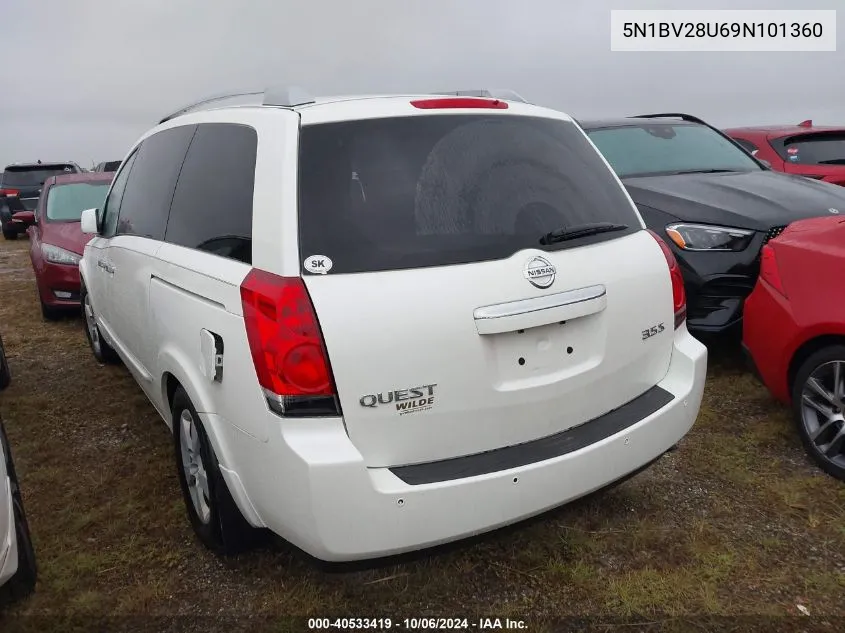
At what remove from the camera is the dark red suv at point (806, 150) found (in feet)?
23.7

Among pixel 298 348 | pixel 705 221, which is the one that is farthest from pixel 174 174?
pixel 705 221

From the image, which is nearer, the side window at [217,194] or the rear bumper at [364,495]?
the rear bumper at [364,495]

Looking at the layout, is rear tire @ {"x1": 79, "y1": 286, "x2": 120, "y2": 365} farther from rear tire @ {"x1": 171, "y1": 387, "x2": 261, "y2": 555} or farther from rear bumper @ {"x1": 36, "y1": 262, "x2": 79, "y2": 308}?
rear tire @ {"x1": 171, "y1": 387, "x2": 261, "y2": 555}

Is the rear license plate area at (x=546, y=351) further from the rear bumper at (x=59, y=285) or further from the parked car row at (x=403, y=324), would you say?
the rear bumper at (x=59, y=285)

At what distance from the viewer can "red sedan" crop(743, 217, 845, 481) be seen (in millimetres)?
3102

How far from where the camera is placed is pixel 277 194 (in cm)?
213

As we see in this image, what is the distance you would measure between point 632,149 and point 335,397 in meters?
4.54

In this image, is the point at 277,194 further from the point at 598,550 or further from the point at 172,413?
the point at 598,550

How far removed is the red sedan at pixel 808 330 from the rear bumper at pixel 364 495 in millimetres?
1560

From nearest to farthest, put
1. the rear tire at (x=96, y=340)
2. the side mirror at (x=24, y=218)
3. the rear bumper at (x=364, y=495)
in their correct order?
1. the rear bumper at (x=364, y=495)
2. the rear tire at (x=96, y=340)
3. the side mirror at (x=24, y=218)

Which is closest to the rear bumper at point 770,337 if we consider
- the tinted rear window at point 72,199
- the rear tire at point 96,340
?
the rear tire at point 96,340

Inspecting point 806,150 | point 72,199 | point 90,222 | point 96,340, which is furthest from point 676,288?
point 72,199

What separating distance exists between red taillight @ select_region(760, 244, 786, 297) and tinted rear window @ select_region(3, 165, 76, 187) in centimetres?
1891

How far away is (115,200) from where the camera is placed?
4.30 meters
